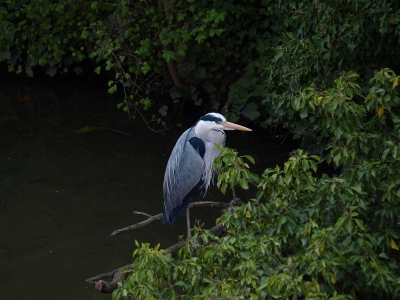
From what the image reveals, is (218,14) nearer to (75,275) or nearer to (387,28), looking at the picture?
(75,275)

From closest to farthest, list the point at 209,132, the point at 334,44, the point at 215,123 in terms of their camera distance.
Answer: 1. the point at 334,44
2. the point at 215,123
3. the point at 209,132

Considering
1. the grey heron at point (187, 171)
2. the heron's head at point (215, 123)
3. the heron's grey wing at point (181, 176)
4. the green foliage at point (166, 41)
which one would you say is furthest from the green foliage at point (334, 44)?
the green foliage at point (166, 41)

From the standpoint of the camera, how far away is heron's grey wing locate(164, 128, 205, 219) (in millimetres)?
5445

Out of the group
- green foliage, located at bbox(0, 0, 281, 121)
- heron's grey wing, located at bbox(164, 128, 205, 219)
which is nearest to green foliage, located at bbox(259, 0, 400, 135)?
heron's grey wing, located at bbox(164, 128, 205, 219)

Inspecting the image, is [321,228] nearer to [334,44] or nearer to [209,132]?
[334,44]

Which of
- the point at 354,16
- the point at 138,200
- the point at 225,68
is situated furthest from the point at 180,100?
the point at 354,16

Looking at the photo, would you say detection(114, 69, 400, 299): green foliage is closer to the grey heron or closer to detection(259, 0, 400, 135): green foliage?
detection(259, 0, 400, 135): green foliage

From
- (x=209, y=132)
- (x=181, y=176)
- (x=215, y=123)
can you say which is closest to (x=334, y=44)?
(x=215, y=123)

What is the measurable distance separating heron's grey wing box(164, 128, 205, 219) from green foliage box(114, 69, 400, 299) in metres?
2.13

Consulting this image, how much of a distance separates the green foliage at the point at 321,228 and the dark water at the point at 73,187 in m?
3.00

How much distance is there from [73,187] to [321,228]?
498 centimetres

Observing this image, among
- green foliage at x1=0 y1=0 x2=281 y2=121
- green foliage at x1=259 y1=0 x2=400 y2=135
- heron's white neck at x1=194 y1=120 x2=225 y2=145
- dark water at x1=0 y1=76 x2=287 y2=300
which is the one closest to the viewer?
green foliage at x1=259 y1=0 x2=400 y2=135

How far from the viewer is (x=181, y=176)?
5480mm

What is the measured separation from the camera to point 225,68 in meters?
9.02
